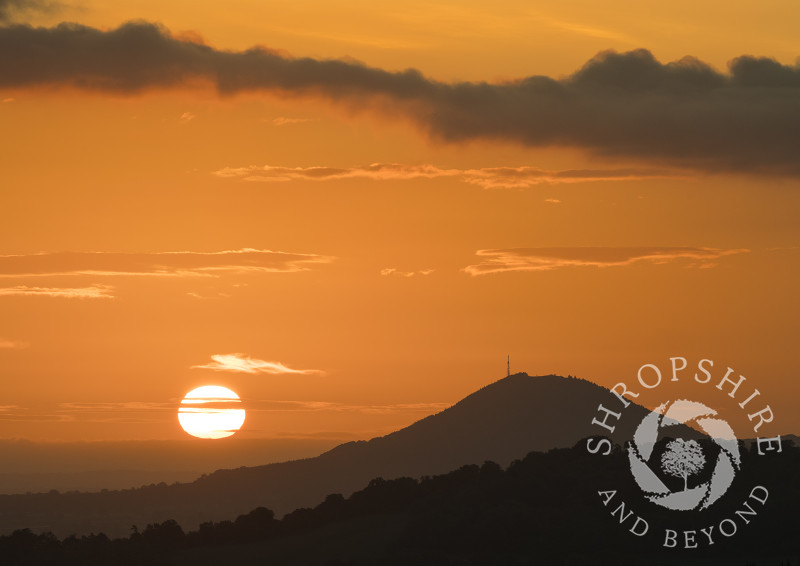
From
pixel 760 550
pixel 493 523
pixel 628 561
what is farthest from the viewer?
pixel 493 523

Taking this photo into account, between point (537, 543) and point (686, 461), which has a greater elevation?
point (686, 461)

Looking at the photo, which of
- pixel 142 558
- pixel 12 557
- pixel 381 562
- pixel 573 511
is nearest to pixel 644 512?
pixel 573 511

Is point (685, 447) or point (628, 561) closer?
point (628, 561)

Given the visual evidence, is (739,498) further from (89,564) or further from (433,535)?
(89,564)

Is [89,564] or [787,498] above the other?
[787,498]

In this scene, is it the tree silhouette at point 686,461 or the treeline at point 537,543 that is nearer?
the treeline at point 537,543

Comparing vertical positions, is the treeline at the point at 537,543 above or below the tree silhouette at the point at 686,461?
below

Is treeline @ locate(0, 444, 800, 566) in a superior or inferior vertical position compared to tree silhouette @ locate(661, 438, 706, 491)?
inferior

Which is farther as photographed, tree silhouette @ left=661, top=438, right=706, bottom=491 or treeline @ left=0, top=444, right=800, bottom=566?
tree silhouette @ left=661, top=438, right=706, bottom=491

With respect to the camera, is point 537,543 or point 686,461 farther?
point 686,461

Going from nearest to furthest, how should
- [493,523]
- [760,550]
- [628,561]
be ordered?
[628,561]
[760,550]
[493,523]
